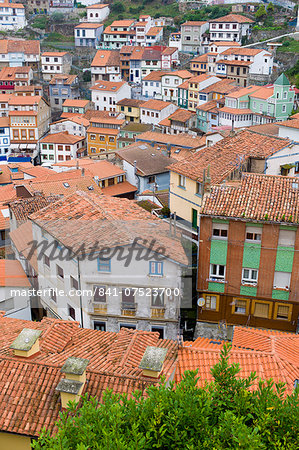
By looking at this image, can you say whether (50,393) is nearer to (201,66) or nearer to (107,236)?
(107,236)

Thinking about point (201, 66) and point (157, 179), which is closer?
point (157, 179)

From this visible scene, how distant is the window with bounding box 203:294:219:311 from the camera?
22.1m

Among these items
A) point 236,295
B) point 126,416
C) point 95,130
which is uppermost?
point 126,416

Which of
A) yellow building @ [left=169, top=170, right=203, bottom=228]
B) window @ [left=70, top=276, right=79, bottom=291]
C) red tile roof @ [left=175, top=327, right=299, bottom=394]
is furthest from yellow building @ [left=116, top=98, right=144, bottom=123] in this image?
red tile roof @ [left=175, top=327, right=299, bottom=394]

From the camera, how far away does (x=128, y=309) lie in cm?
2186

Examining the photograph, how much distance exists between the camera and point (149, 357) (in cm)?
1220

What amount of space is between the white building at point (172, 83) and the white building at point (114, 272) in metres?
62.5

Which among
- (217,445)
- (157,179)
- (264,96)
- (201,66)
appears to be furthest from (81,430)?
(201,66)

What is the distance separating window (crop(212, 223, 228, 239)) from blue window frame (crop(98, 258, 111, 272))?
4761mm

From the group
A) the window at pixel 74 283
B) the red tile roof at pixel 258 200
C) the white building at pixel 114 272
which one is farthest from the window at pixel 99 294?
the red tile roof at pixel 258 200

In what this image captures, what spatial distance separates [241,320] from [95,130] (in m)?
51.3

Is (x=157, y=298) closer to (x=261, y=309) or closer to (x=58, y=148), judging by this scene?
(x=261, y=309)

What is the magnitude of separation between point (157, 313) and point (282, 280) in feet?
18.4

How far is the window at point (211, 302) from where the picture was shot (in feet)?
72.5
